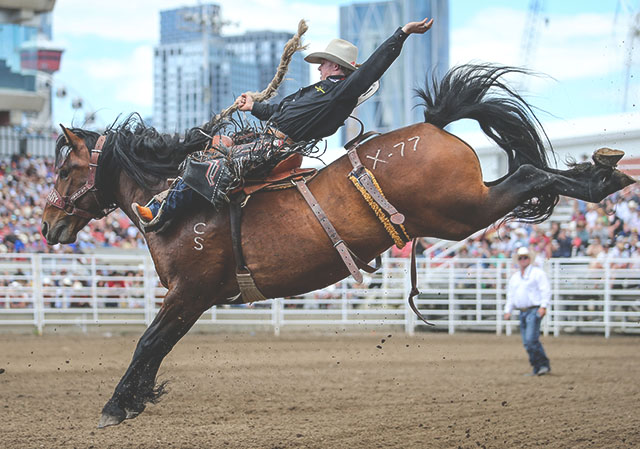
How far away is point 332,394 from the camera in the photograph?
8.97 metres

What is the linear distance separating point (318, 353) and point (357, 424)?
5.54 meters

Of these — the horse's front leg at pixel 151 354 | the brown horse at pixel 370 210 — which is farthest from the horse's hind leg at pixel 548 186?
the horse's front leg at pixel 151 354

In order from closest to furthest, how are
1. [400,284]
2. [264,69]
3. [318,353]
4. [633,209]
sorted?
[318,353], [633,209], [400,284], [264,69]

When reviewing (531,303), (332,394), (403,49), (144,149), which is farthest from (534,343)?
(403,49)

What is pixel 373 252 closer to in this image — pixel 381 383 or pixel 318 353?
pixel 381 383

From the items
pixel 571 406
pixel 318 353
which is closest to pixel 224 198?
pixel 571 406

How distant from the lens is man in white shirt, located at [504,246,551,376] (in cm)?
1057

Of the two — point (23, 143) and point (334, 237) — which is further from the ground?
point (23, 143)

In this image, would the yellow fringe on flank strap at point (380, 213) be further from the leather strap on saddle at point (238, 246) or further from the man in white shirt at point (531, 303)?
the man in white shirt at point (531, 303)

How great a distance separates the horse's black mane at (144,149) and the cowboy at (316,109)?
1.40 feet

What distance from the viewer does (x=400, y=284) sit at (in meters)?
16.3

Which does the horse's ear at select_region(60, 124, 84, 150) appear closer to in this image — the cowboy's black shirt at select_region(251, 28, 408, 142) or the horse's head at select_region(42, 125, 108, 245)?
the horse's head at select_region(42, 125, 108, 245)

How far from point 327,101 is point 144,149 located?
4.91 ft

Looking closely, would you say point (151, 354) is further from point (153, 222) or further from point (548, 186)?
point (548, 186)
